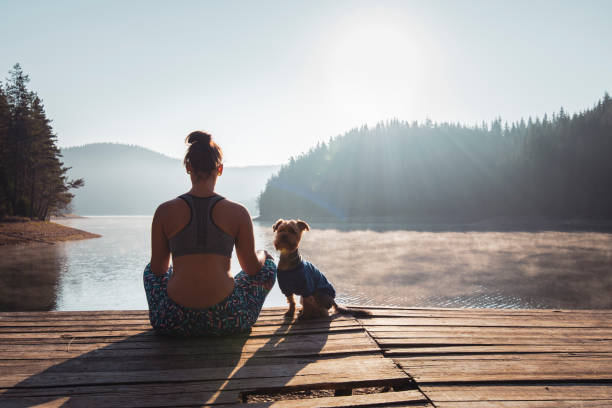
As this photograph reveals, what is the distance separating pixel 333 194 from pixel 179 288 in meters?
94.3

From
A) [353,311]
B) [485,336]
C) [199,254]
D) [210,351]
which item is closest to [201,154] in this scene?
[199,254]

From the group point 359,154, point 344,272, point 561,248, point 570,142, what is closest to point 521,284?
point 344,272

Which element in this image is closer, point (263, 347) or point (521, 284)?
point (263, 347)

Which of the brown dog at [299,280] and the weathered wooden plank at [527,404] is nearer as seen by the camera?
the weathered wooden plank at [527,404]

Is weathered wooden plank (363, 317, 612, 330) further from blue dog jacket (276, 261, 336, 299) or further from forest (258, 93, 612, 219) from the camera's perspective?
forest (258, 93, 612, 219)

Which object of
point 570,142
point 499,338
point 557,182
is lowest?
point 499,338

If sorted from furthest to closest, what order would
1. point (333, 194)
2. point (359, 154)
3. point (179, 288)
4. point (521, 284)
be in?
point (359, 154)
point (333, 194)
point (521, 284)
point (179, 288)

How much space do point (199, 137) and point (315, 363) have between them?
197 cm

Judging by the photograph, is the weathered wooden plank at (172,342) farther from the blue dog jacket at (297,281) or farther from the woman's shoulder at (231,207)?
the woman's shoulder at (231,207)

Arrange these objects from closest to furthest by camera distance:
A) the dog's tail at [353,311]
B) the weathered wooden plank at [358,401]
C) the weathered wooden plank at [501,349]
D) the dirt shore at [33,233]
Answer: the weathered wooden plank at [358,401] → the weathered wooden plank at [501,349] → the dog's tail at [353,311] → the dirt shore at [33,233]

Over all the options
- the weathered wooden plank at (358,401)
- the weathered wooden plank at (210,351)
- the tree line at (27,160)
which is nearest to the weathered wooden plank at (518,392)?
the weathered wooden plank at (358,401)

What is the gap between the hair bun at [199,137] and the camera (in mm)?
2732

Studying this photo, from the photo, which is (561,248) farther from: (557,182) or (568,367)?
(557,182)

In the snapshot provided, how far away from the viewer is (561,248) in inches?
856
